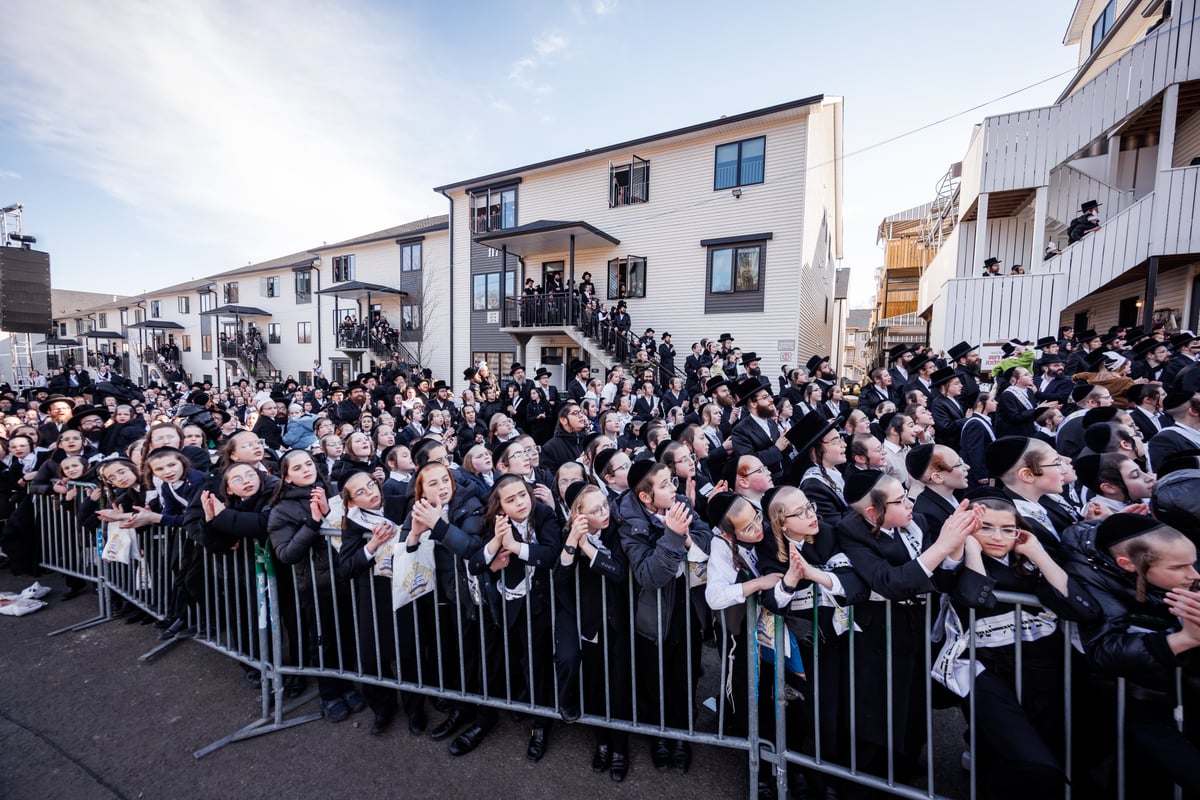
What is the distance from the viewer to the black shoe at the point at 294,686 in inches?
149

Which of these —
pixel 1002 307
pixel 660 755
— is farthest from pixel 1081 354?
pixel 660 755

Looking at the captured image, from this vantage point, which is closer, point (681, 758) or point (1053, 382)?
point (681, 758)

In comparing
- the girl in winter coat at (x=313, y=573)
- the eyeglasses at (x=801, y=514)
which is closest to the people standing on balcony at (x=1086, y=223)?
the eyeglasses at (x=801, y=514)

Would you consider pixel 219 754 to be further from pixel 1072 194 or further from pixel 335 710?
pixel 1072 194

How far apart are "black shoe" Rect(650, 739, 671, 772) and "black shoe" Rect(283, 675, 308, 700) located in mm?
2769

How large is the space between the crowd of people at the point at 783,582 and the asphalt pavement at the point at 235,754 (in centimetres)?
15

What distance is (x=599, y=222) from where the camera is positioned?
18797 mm

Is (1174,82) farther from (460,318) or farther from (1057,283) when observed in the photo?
(460,318)

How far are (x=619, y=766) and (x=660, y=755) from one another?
0.26 meters

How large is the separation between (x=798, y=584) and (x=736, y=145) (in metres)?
16.9

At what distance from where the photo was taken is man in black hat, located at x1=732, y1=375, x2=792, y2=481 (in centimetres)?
561

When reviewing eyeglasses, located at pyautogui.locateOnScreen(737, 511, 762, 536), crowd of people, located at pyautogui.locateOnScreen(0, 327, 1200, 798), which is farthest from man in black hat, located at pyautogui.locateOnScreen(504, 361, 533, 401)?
eyeglasses, located at pyautogui.locateOnScreen(737, 511, 762, 536)

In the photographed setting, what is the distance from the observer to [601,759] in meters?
3.01

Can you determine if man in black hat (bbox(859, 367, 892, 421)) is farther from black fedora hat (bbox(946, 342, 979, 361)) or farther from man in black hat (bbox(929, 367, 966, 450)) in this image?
black fedora hat (bbox(946, 342, 979, 361))
